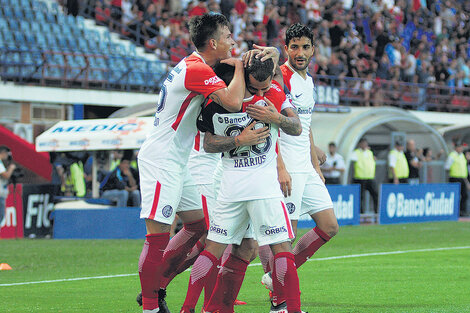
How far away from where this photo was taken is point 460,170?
24.3 meters

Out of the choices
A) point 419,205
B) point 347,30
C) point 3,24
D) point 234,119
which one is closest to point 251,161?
point 234,119

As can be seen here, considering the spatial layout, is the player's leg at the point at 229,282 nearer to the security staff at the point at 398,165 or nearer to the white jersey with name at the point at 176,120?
the white jersey with name at the point at 176,120

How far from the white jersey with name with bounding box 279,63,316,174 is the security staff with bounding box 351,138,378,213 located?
1441cm

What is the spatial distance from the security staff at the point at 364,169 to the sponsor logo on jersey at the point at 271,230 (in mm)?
16006

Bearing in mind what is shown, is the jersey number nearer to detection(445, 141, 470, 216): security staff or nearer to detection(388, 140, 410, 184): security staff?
detection(388, 140, 410, 184): security staff

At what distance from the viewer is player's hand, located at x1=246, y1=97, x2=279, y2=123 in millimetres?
6121

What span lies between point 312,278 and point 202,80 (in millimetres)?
4247

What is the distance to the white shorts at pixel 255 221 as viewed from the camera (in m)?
6.08

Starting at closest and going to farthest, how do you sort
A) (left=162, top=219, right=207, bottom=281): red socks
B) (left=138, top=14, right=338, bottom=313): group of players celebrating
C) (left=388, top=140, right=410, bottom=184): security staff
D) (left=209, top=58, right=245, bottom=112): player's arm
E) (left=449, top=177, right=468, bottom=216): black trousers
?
1. (left=209, top=58, right=245, bottom=112): player's arm
2. (left=138, top=14, right=338, bottom=313): group of players celebrating
3. (left=162, top=219, right=207, bottom=281): red socks
4. (left=388, top=140, right=410, bottom=184): security staff
5. (left=449, top=177, right=468, bottom=216): black trousers

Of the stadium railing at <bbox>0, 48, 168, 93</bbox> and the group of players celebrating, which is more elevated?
the group of players celebrating

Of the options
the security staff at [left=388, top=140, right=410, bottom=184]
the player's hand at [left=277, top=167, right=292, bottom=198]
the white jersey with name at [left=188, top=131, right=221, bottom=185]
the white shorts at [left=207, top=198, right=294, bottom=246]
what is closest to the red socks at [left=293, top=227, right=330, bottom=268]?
the player's hand at [left=277, top=167, right=292, bottom=198]

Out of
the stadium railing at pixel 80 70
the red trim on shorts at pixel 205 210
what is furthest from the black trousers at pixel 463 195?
the red trim on shorts at pixel 205 210

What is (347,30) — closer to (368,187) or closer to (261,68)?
(368,187)

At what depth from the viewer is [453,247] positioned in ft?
46.5
